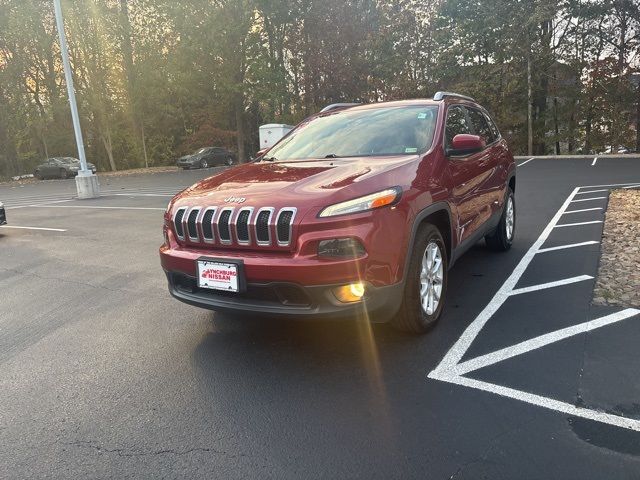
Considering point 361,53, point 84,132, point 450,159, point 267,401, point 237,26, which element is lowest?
point 267,401

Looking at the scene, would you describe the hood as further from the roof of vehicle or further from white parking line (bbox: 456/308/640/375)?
white parking line (bbox: 456/308/640/375)

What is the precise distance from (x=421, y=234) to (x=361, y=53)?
28740mm

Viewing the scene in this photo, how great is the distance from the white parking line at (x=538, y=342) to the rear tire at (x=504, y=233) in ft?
6.69

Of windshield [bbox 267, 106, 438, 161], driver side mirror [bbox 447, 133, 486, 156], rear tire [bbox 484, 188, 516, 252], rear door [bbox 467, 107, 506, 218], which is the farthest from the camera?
rear tire [bbox 484, 188, 516, 252]

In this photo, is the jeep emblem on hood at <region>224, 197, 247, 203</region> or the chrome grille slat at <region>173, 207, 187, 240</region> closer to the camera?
the jeep emblem on hood at <region>224, 197, 247, 203</region>

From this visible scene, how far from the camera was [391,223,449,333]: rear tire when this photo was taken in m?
3.45

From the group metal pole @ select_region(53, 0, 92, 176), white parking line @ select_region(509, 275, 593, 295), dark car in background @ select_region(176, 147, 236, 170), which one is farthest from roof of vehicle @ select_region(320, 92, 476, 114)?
dark car in background @ select_region(176, 147, 236, 170)

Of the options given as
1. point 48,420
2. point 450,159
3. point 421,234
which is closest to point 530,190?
point 450,159

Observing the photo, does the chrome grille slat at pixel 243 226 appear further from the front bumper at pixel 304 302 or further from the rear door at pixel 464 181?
the rear door at pixel 464 181

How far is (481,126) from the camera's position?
5.54 m

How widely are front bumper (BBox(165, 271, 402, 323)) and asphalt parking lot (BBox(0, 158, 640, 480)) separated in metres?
0.42

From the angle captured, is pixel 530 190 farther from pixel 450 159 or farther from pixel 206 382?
pixel 206 382

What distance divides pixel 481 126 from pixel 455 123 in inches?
42.2

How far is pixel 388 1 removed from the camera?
29.8 metres
